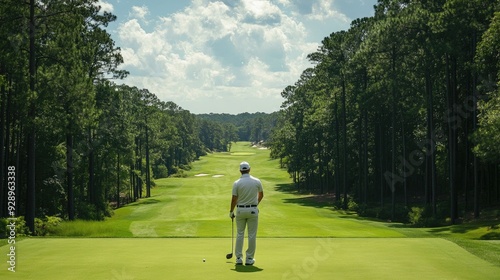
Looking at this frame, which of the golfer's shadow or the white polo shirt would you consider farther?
the white polo shirt

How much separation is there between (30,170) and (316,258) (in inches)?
796

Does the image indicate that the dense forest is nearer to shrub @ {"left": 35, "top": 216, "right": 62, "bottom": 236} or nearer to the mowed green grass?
the mowed green grass

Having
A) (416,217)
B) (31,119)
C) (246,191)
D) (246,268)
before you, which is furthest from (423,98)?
(246,268)

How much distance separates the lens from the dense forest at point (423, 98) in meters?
33.7

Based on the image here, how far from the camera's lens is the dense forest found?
33.7 m

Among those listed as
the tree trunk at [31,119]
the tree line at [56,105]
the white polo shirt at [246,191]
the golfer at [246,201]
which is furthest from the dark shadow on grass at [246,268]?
the tree trunk at [31,119]

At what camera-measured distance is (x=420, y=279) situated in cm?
955

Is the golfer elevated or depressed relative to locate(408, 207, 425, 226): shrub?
elevated

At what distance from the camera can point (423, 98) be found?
137 feet

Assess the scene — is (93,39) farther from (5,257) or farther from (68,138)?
(5,257)

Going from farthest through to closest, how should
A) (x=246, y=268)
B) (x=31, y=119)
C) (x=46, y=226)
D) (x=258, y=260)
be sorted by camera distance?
(x=46, y=226) < (x=31, y=119) < (x=258, y=260) < (x=246, y=268)

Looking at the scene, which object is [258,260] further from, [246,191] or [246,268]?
[246,191]

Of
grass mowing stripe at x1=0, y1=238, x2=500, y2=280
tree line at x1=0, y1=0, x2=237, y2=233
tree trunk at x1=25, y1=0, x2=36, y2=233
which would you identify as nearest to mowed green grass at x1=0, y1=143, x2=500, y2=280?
grass mowing stripe at x1=0, y1=238, x2=500, y2=280

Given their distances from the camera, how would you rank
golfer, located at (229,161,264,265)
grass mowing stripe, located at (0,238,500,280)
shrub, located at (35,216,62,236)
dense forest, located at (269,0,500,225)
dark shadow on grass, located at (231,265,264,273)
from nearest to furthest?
grass mowing stripe, located at (0,238,500,280) → dark shadow on grass, located at (231,265,264,273) → golfer, located at (229,161,264,265) → shrub, located at (35,216,62,236) → dense forest, located at (269,0,500,225)
